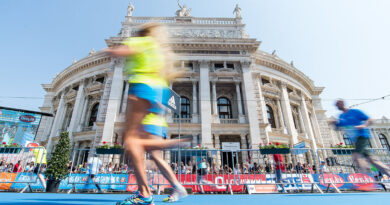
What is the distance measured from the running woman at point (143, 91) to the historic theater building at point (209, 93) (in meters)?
12.9

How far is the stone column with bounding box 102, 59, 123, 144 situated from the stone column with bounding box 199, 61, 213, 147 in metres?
7.67

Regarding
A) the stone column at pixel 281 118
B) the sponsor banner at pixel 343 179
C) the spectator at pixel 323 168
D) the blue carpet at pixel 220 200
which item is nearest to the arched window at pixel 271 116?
the stone column at pixel 281 118

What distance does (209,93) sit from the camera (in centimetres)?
1689

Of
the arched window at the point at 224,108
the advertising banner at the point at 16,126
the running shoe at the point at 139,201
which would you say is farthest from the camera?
the arched window at the point at 224,108

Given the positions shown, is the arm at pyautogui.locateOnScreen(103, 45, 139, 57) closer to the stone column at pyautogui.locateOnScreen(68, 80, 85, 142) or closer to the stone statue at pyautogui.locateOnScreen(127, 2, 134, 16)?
the stone column at pyautogui.locateOnScreen(68, 80, 85, 142)

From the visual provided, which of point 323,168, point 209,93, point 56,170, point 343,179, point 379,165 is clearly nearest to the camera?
point 379,165

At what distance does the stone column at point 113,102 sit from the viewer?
50.2 ft

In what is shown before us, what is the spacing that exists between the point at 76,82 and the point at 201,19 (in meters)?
17.0

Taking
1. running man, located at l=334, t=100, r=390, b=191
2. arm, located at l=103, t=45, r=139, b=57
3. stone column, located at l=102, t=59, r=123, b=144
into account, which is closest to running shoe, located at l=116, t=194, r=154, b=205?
arm, located at l=103, t=45, r=139, b=57

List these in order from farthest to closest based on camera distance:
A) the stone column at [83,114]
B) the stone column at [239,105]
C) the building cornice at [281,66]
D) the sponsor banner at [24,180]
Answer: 1. the building cornice at [281,66]
2. the stone column at [83,114]
3. the stone column at [239,105]
4. the sponsor banner at [24,180]

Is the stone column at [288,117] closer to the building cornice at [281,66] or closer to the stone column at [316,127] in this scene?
the building cornice at [281,66]

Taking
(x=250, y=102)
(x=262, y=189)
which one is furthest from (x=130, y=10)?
(x=262, y=189)

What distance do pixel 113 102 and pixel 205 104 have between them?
836 centimetres

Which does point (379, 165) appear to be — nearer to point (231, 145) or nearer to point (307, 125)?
point (231, 145)
